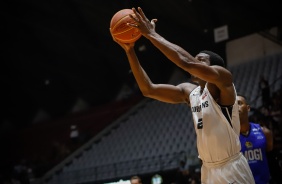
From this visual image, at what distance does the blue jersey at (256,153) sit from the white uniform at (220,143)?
4.44 ft

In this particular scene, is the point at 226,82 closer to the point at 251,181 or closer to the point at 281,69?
the point at 251,181

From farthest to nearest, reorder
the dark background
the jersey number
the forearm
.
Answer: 1. the dark background
2. the forearm
3. the jersey number

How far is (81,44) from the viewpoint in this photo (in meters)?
19.2

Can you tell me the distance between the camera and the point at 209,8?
611 inches

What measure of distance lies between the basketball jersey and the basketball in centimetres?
86

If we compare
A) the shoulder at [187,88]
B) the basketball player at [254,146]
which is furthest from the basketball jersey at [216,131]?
the basketball player at [254,146]

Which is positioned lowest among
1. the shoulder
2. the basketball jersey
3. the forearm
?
the basketball jersey

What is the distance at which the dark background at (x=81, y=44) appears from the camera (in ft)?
50.9

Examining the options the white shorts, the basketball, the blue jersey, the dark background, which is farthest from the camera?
the dark background

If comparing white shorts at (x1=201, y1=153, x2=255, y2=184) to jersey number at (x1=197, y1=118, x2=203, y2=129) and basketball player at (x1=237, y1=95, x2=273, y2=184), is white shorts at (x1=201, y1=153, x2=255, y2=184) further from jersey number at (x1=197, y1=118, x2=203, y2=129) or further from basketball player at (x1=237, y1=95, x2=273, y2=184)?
basketball player at (x1=237, y1=95, x2=273, y2=184)

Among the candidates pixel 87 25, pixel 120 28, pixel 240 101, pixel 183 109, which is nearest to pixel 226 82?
pixel 120 28

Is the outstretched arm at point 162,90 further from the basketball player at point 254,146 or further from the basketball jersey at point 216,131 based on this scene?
the basketball player at point 254,146

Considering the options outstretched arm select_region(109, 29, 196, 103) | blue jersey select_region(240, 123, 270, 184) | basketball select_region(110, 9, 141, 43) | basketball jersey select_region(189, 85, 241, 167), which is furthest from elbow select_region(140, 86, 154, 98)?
blue jersey select_region(240, 123, 270, 184)

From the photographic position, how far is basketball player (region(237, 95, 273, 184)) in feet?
16.3
